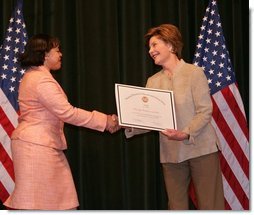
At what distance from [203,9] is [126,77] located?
0.96 m

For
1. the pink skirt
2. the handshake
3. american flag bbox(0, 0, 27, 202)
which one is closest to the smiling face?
the handshake

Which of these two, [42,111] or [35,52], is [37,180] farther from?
[35,52]

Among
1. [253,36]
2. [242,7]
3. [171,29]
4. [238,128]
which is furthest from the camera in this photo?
[242,7]

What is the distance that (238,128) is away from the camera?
3.57 m

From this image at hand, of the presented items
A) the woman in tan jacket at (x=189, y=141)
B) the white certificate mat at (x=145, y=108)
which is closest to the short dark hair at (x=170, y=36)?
the woman in tan jacket at (x=189, y=141)

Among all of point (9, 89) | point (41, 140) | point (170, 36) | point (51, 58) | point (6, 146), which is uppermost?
point (170, 36)

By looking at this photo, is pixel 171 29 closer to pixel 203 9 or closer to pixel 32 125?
pixel 32 125

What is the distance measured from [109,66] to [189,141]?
1509 mm

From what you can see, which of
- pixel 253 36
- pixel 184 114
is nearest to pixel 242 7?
pixel 184 114

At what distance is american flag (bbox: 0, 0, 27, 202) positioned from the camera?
3500 millimetres

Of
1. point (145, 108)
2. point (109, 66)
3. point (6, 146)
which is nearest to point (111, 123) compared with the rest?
point (145, 108)

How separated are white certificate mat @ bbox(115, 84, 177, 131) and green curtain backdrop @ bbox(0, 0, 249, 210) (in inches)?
47.1

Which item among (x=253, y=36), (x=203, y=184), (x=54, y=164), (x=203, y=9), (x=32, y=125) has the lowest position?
(x=203, y=184)

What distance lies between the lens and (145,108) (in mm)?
2488
